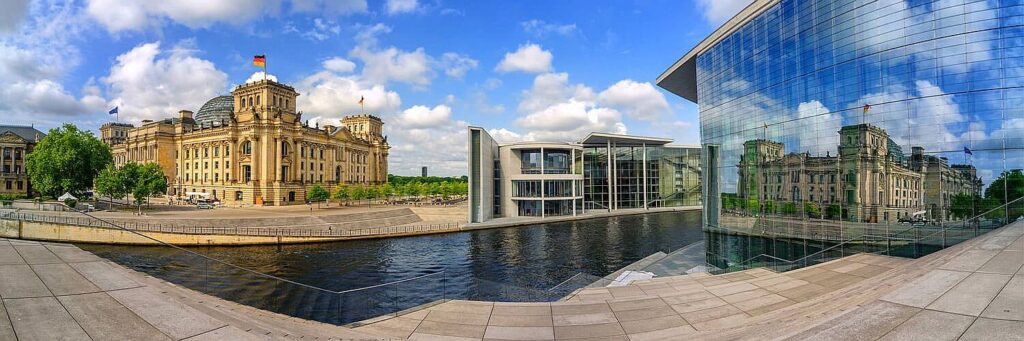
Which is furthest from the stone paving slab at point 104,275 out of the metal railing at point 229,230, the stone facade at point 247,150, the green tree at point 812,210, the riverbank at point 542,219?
the stone facade at point 247,150

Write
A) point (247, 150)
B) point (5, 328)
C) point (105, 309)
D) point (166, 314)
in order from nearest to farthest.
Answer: point (5, 328), point (105, 309), point (166, 314), point (247, 150)

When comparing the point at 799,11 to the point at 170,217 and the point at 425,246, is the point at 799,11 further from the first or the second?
the point at 170,217

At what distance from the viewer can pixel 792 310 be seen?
12.1 meters

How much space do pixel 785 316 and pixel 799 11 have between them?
20434mm

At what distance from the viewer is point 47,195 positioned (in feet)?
217

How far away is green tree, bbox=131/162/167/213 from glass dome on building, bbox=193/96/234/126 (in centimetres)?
3416

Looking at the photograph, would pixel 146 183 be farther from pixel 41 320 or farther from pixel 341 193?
pixel 41 320

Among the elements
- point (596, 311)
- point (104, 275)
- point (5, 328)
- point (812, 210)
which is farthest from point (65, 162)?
point (812, 210)

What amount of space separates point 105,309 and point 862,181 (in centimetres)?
2939

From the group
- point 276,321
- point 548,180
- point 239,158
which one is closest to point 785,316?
point 276,321

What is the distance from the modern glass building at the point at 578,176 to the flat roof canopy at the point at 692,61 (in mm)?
26390

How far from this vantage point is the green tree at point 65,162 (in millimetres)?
63969

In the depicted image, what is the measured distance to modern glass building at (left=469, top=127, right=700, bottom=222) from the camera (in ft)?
215

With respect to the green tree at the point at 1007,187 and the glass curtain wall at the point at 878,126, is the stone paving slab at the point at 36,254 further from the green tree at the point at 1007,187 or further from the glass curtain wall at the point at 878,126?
the green tree at the point at 1007,187
